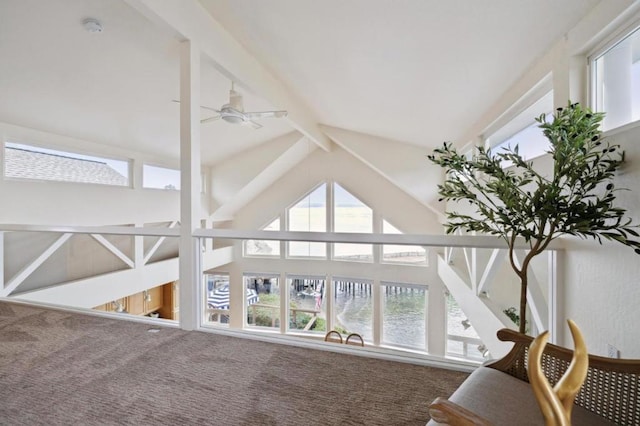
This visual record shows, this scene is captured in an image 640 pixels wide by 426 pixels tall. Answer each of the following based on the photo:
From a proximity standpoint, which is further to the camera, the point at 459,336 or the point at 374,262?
the point at 374,262

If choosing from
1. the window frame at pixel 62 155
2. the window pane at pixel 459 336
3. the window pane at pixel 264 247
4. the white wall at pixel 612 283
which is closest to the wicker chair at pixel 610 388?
the white wall at pixel 612 283

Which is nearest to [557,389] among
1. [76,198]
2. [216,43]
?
[216,43]

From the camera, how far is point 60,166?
4074 millimetres

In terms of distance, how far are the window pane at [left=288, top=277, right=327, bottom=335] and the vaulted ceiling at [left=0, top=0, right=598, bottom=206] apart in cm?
475

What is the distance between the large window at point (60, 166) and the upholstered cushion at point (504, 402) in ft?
17.0

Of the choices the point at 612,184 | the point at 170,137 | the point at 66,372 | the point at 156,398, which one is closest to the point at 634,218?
the point at 612,184

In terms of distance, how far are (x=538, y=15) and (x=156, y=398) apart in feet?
9.85

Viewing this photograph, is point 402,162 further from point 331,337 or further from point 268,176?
point 331,337

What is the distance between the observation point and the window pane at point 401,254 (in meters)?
6.79

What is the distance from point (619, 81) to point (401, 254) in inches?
227

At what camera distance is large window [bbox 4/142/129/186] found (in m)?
3.60

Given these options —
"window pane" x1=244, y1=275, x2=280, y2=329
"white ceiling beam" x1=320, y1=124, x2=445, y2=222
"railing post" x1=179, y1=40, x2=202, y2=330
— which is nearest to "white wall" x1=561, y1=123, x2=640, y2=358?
"railing post" x1=179, y1=40, x2=202, y2=330

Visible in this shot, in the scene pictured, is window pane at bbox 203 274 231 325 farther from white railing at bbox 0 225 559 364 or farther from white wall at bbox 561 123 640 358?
white wall at bbox 561 123 640 358

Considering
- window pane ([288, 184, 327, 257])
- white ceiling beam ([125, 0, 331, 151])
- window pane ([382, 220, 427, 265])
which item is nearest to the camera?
white ceiling beam ([125, 0, 331, 151])
